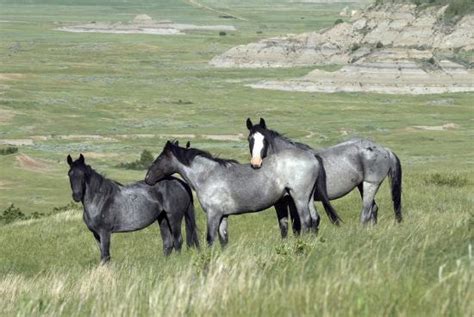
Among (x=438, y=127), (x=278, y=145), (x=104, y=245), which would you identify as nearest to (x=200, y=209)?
(x=104, y=245)

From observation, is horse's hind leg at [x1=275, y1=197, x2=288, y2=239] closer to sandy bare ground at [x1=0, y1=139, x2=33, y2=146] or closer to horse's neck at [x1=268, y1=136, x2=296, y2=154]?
horse's neck at [x1=268, y1=136, x2=296, y2=154]

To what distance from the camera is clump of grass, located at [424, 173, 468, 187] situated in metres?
28.1

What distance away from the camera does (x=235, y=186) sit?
16094 millimetres

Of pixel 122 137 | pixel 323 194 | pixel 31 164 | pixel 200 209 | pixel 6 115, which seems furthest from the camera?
pixel 6 115

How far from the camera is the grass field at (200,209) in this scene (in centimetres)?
745

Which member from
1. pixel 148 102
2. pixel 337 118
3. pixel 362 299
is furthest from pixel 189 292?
pixel 148 102

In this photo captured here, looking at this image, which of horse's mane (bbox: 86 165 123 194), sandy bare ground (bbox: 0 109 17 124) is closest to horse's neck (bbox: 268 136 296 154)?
horse's mane (bbox: 86 165 123 194)

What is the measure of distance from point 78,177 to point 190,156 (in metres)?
2.16

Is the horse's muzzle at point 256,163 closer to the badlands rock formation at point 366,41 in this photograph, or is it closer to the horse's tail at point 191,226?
the horse's tail at point 191,226

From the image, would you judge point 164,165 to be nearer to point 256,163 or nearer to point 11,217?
point 256,163

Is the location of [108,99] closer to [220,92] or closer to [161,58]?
[220,92]

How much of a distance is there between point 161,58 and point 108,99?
67379mm

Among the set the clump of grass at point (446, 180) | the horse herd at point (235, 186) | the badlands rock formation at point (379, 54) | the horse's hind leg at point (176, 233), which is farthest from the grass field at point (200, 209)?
the badlands rock formation at point (379, 54)

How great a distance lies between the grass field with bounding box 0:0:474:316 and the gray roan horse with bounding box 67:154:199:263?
0.65 m
